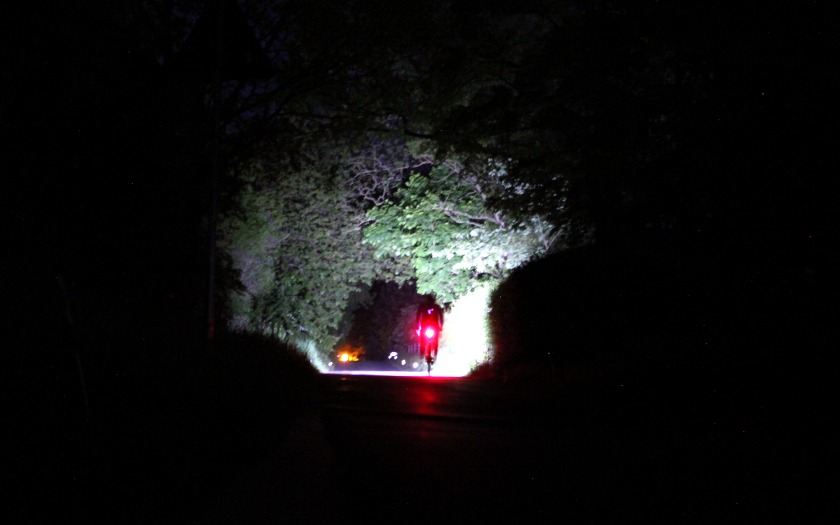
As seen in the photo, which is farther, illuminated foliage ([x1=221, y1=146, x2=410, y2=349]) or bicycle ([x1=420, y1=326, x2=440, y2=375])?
illuminated foliage ([x1=221, y1=146, x2=410, y2=349])

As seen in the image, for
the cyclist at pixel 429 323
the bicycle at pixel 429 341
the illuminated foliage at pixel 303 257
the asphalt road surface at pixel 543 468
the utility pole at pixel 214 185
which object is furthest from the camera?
the illuminated foliage at pixel 303 257

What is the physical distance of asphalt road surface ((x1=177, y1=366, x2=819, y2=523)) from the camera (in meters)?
4.64

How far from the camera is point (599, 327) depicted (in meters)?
12.6

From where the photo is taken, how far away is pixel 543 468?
592 centimetres

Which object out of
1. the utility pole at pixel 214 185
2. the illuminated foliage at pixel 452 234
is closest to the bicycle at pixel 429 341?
the illuminated foliage at pixel 452 234

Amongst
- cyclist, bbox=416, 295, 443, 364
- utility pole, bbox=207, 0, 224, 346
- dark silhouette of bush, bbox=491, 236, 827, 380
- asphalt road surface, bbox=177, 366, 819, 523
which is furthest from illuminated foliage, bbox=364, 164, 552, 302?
asphalt road surface, bbox=177, 366, 819, 523

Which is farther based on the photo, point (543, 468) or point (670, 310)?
point (670, 310)

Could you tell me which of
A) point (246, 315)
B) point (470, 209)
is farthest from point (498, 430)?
point (246, 315)

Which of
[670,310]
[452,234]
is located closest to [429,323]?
[452,234]

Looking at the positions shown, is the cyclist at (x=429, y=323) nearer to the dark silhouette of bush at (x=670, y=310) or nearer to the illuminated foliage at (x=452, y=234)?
the illuminated foliage at (x=452, y=234)

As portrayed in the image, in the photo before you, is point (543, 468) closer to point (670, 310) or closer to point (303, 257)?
point (670, 310)

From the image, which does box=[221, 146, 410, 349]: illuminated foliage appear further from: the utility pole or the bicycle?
the utility pole

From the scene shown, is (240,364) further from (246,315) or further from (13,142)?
(246,315)

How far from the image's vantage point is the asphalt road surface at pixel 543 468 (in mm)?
4637
